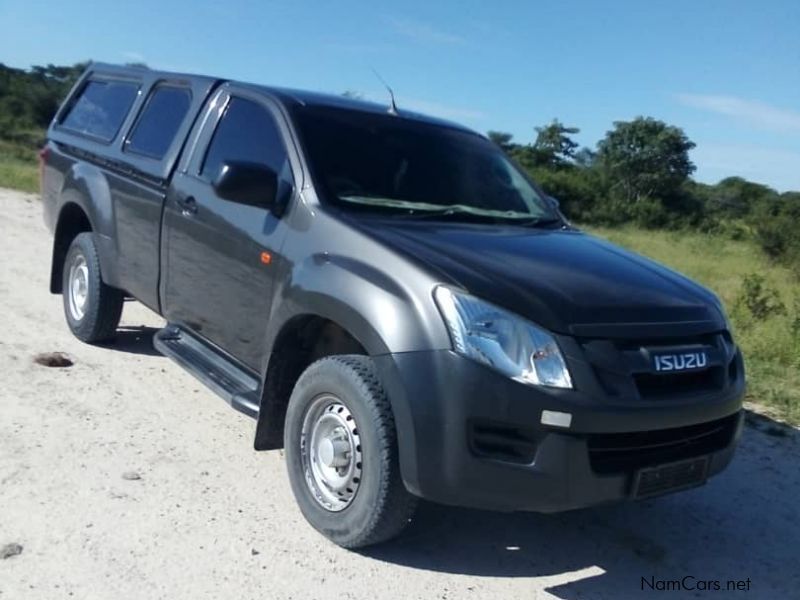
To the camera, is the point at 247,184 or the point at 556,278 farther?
the point at 247,184

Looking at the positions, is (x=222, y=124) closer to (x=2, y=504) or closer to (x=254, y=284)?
(x=254, y=284)

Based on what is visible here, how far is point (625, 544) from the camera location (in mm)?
4137

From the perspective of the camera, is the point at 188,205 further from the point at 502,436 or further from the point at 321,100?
the point at 502,436

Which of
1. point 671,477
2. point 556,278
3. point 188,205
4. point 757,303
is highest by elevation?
point 556,278

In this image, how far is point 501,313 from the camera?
330cm

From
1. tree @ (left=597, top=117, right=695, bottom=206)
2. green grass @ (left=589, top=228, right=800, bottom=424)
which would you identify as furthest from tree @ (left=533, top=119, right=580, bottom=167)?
green grass @ (left=589, top=228, right=800, bottom=424)

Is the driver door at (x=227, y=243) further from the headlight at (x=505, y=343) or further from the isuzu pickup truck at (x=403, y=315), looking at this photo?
the headlight at (x=505, y=343)

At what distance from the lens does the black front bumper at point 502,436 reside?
3215 mm

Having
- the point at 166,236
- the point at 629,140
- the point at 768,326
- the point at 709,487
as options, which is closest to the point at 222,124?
the point at 166,236

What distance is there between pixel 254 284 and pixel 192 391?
1565 mm

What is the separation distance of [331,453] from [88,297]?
304cm

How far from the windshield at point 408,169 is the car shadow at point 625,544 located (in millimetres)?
1510

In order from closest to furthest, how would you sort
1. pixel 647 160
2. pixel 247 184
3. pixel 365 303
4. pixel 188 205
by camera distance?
pixel 365 303, pixel 247 184, pixel 188 205, pixel 647 160

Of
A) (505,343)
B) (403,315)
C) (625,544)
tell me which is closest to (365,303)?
(403,315)
